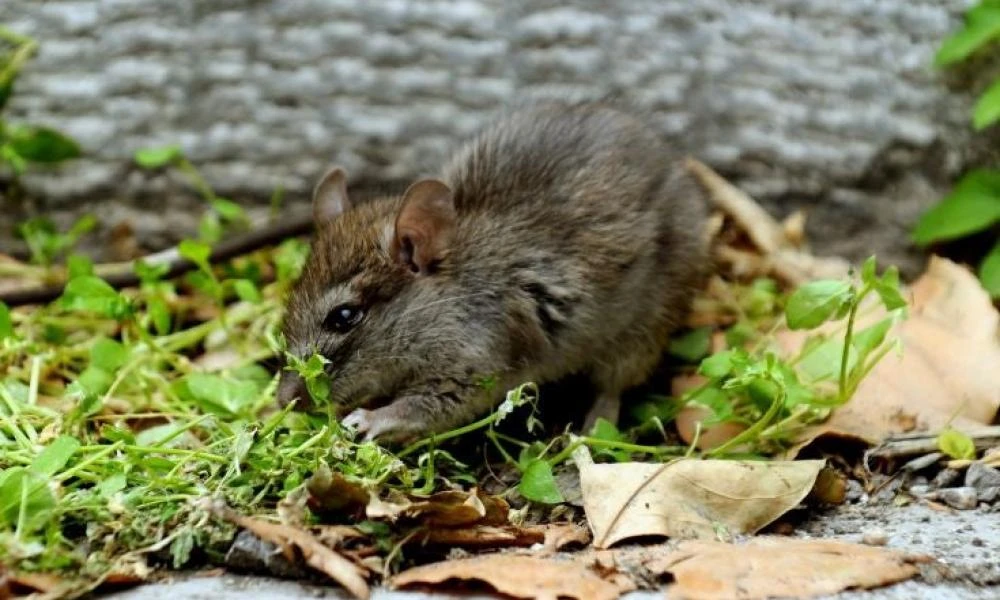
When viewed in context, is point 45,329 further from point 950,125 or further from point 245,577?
point 950,125

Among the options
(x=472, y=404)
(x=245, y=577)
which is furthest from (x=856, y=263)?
(x=245, y=577)

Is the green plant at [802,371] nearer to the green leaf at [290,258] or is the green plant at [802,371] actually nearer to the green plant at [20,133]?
the green leaf at [290,258]

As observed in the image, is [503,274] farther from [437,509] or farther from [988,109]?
[988,109]

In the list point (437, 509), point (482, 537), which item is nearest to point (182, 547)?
point (437, 509)

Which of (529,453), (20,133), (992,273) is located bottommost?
(529,453)

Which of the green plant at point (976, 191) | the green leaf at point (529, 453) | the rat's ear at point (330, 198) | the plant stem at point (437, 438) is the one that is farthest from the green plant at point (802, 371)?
the rat's ear at point (330, 198)

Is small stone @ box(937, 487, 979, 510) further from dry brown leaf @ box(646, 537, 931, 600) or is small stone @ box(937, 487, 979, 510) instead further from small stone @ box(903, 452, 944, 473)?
dry brown leaf @ box(646, 537, 931, 600)
